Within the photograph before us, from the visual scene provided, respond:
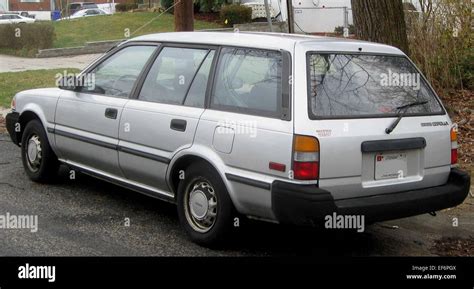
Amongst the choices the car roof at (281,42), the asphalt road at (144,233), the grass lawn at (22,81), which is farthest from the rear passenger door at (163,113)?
the grass lawn at (22,81)

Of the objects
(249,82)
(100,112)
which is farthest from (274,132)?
(100,112)

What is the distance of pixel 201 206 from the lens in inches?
195

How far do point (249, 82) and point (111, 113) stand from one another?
4.82ft

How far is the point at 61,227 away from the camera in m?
5.37

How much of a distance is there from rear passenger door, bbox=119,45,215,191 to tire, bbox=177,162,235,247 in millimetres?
238

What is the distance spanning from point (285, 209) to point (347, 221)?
1.54 feet

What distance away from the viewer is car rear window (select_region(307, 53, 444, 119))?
15.1ft

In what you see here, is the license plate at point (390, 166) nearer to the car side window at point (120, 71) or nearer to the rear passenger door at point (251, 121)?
the rear passenger door at point (251, 121)

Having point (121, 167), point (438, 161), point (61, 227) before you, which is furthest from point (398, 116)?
point (61, 227)

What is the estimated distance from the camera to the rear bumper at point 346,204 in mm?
4293

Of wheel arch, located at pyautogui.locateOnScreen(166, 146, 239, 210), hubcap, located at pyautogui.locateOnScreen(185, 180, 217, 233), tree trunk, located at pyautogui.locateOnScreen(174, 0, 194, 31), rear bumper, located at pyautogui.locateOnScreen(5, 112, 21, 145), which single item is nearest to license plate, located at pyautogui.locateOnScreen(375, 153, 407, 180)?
wheel arch, located at pyautogui.locateOnScreen(166, 146, 239, 210)

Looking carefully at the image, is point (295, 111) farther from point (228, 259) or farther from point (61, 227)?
point (61, 227)

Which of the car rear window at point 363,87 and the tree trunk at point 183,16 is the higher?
the tree trunk at point 183,16

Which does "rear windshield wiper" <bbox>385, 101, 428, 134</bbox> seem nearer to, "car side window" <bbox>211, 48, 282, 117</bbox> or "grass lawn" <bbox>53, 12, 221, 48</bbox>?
"car side window" <bbox>211, 48, 282, 117</bbox>
